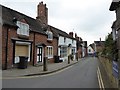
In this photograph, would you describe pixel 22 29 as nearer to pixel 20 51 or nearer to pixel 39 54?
pixel 20 51

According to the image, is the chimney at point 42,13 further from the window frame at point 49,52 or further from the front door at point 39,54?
the front door at point 39,54

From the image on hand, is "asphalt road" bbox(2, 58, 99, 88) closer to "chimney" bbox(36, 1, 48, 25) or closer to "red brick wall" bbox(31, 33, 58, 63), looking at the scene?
"red brick wall" bbox(31, 33, 58, 63)

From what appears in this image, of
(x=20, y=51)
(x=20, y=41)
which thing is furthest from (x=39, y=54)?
(x=20, y=41)

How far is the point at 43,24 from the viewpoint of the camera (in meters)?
37.9

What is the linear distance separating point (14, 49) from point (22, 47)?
235cm

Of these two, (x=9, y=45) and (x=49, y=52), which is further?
(x=49, y=52)

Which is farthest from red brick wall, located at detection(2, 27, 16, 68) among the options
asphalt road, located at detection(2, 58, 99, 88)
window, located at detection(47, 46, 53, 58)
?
window, located at detection(47, 46, 53, 58)

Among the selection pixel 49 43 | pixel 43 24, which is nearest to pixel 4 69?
pixel 49 43

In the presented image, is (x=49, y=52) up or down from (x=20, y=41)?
down

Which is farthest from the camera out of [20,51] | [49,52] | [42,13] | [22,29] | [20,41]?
[42,13]

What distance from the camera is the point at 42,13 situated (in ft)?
127

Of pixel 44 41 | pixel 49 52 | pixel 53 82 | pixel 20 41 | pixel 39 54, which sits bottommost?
pixel 53 82

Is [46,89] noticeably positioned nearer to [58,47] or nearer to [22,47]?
[22,47]

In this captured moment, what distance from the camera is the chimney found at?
38.5 m
